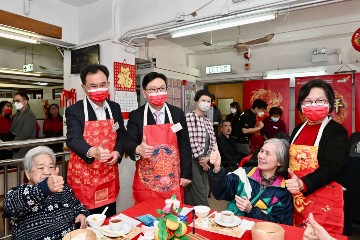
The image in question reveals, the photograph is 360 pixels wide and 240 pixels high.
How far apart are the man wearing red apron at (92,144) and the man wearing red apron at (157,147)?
0.69 ft

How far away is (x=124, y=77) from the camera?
4441mm

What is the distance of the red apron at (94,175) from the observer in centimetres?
227

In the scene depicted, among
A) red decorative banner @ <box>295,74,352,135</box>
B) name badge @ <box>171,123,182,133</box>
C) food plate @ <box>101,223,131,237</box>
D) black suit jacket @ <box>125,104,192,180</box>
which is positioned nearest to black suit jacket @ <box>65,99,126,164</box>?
black suit jacket @ <box>125,104,192,180</box>

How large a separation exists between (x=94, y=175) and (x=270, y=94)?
5508 mm

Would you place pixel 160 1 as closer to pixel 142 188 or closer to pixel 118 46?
pixel 118 46

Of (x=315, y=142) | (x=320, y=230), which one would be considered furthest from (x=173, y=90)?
(x=320, y=230)

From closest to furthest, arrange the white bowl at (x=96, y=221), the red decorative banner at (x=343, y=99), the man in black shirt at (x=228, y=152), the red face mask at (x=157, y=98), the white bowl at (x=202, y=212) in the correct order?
1. the white bowl at (x=96, y=221)
2. the white bowl at (x=202, y=212)
3. the red face mask at (x=157, y=98)
4. the man in black shirt at (x=228, y=152)
5. the red decorative banner at (x=343, y=99)

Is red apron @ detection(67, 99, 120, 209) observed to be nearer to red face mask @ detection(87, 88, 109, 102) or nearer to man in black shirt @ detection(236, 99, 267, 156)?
red face mask @ detection(87, 88, 109, 102)

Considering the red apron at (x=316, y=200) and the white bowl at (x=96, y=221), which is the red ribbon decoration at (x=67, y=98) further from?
the red apron at (x=316, y=200)

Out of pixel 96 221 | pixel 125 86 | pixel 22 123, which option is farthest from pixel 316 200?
pixel 22 123

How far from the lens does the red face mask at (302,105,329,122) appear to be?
75.0 inches

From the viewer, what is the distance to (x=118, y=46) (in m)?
4.38

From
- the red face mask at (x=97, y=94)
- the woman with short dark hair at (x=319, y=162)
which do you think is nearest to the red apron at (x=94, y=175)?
the red face mask at (x=97, y=94)

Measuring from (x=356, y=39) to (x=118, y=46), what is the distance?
440cm
